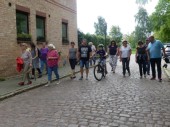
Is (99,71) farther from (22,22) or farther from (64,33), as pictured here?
(64,33)

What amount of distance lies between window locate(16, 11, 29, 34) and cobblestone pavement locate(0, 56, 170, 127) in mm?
5571

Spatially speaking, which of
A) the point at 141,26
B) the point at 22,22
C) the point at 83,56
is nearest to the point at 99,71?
the point at 83,56

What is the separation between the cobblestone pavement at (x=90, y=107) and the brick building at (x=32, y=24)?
4.13 meters

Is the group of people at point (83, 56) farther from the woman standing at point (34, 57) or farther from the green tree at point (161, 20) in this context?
the green tree at point (161, 20)

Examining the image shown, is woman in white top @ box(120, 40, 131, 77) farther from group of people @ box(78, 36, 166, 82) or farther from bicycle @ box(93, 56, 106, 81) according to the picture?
bicycle @ box(93, 56, 106, 81)

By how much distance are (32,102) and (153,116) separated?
3379 mm

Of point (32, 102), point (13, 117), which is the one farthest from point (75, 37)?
point (13, 117)

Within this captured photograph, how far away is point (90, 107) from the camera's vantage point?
23.7ft

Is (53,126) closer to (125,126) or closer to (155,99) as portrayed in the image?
(125,126)

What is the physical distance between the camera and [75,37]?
24.0 m

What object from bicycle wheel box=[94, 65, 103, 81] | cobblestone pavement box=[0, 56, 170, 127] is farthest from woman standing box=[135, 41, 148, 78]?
cobblestone pavement box=[0, 56, 170, 127]

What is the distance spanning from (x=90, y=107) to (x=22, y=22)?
9242 millimetres

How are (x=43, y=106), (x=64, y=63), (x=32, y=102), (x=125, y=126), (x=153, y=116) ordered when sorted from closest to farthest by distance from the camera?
(x=125, y=126) < (x=153, y=116) < (x=43, y=106) < (x=32, y=102) < (x=64, y=63)

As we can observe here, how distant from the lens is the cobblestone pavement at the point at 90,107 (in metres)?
5.90
